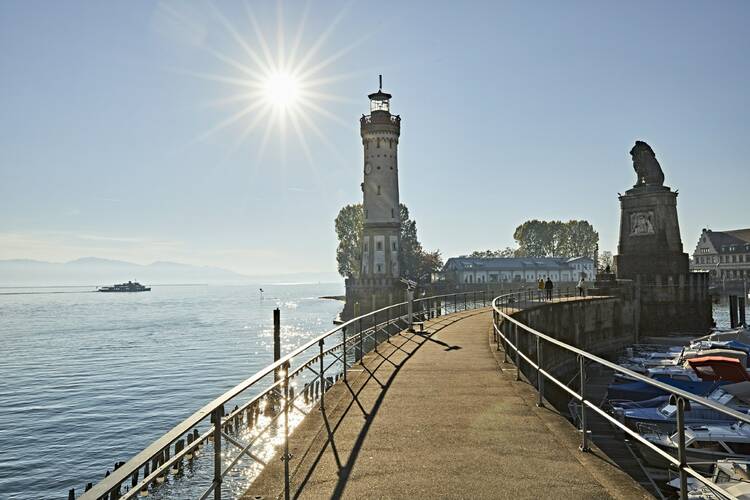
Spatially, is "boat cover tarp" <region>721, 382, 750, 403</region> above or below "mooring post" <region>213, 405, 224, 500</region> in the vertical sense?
below

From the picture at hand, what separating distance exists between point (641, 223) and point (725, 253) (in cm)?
8937

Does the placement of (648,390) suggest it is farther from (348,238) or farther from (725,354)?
(348,238)

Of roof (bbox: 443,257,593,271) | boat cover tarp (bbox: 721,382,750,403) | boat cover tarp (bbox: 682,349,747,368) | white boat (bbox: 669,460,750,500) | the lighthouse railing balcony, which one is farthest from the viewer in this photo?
roof (bbox: 443,257,593,271)

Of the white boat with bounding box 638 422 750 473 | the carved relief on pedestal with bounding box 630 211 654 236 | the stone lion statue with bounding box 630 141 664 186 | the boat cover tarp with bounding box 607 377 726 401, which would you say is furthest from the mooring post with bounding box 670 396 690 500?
the stone lion statue with bounding box 630 141 664 186

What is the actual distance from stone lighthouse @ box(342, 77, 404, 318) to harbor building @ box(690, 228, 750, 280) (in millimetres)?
80836

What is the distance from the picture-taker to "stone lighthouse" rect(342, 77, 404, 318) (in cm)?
5891

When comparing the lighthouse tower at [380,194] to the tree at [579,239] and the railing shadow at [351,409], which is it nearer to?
the railing shadow at [351,409]

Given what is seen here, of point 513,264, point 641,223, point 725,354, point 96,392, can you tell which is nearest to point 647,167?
point 641,223

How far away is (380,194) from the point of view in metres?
58.9

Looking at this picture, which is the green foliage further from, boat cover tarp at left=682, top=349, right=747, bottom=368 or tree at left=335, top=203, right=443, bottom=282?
boat cover tarp at left=682, top=349, right=747, bottom=368

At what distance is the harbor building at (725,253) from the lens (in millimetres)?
109312

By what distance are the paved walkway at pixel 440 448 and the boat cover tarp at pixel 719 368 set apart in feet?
58.9

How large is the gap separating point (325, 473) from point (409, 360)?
8214 mm

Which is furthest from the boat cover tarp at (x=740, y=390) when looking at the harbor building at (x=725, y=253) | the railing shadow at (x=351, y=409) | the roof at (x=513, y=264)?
the harbor building at (x=725, y=253)
